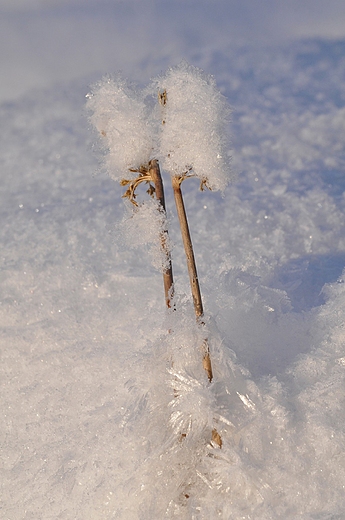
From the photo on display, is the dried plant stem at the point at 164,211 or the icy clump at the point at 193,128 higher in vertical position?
the icy clump at the point at 193,128

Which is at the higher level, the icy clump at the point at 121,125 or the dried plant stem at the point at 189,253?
the icy clump at the point at 121,125

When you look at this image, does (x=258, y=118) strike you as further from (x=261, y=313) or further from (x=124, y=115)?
(x=124, y=115)

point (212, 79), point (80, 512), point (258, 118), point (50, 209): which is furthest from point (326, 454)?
point (258, 118)

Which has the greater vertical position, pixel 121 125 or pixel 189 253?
pixel 121 125

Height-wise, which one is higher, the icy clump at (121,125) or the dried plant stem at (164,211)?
the icy clump at (121,125)
